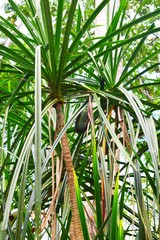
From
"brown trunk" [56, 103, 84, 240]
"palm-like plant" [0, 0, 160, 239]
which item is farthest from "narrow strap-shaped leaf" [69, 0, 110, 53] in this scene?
"brown trunk" [56, 103, 84, 240]

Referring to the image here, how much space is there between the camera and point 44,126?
116 centimetres

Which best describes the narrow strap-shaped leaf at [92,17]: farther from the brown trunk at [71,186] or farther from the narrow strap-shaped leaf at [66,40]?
the brown trunk at [71,186]

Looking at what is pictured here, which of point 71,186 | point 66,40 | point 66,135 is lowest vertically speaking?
point 71,186

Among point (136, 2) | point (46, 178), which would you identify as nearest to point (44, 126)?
point (46, 178)

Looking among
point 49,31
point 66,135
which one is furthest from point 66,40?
point 66,135

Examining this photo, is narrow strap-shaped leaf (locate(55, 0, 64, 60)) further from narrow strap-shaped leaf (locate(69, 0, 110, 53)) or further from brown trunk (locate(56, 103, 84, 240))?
brown trunk (locate(56, 103, 84, 240))

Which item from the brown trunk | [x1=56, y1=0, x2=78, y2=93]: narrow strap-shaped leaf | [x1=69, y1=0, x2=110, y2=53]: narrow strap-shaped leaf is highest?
[x1=69, y1=0, x2=110, y2=53]: narrow strap-shaped leaf

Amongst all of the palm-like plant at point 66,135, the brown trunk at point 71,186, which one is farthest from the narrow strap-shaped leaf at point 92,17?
the brown trunk at point 71,186

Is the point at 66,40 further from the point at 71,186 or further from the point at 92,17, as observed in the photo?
the point at 71,186

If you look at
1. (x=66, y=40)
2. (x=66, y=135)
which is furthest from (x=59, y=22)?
(x=66, y=135)

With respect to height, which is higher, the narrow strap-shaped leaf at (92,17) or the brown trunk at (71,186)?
the narrow strap-shaped leaf at (92,17)

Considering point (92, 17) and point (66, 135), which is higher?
point (92, 17)

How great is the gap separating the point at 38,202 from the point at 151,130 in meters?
0.36

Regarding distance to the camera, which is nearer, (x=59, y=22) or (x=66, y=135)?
(x=59, y=22)
